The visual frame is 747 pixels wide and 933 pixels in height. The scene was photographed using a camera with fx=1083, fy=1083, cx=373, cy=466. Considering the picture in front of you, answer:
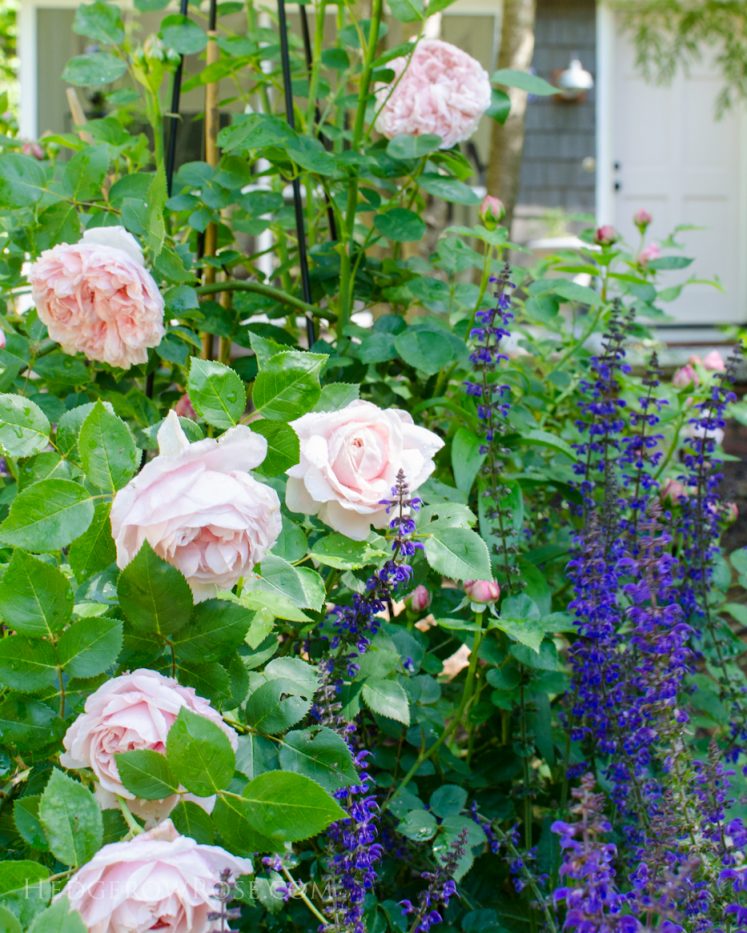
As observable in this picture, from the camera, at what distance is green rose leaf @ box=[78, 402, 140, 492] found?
830 millimetres

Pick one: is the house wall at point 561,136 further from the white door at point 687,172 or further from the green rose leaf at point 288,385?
the green rose leaf at point 288,385

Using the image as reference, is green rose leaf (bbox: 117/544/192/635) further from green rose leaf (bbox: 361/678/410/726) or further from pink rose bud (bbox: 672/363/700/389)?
pink rose bud (bbox: 672/363/700/389)

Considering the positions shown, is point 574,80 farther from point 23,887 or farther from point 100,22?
point 23,887

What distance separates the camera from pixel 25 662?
789 mm

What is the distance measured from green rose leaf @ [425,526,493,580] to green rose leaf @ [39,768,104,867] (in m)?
0.37

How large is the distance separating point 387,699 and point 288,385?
0.38m

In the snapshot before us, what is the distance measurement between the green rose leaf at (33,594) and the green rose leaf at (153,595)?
4 centimetres

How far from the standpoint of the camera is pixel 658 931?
72 cm

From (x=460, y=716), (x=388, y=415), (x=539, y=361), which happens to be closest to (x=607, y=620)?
(x=460, y=716)

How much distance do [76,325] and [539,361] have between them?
101 cm

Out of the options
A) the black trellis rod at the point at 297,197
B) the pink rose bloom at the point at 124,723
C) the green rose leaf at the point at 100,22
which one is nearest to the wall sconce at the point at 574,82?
the green rose leaf at the point at 100,22

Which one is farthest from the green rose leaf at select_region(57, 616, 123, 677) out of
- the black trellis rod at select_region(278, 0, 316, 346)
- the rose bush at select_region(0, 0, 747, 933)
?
the black trellis rod at select_region(278, 0, 316, 346)

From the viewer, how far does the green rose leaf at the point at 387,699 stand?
1.08 m

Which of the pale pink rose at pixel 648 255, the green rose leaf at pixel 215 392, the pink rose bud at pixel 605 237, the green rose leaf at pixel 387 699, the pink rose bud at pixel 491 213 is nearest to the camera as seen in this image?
the green rose leaf at pixel 215 392
